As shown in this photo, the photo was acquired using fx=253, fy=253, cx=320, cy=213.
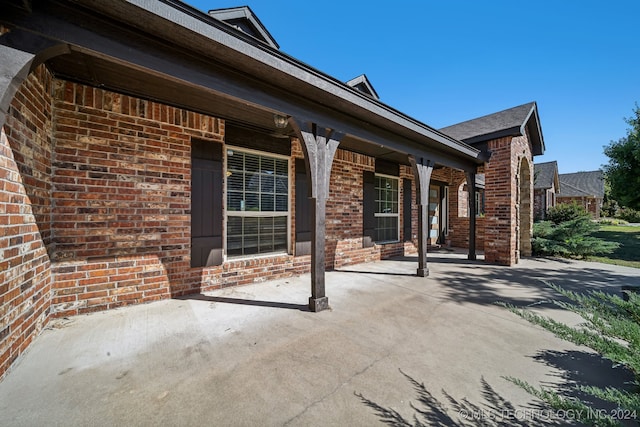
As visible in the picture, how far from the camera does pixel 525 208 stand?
24.6 ft

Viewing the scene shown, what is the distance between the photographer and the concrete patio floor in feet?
5.31

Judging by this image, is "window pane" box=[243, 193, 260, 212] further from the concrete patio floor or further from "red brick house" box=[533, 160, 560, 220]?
"red brick house" box=[533, 160, 560, 220]

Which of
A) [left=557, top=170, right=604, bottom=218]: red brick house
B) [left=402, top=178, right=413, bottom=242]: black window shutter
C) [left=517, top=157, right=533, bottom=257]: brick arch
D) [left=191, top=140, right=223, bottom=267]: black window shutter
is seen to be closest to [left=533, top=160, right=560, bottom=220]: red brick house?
[left=557, top=170, right=604, bottom=218]: red brick house

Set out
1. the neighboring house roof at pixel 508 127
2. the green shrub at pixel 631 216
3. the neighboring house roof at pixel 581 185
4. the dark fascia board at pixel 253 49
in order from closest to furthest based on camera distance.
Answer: the dark fascia board at pixel 253 49 < the neighboring house roof at pixel 508 127 < the green shrub at pixel 631 216 < the neighboring house roof at pixel 581 185

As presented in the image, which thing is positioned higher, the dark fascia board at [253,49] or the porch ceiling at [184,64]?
the dark fascia board at [253,49]

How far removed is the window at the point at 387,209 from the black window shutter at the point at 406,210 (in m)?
0.17

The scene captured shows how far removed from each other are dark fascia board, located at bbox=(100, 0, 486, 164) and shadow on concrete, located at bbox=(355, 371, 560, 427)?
306 centimetres

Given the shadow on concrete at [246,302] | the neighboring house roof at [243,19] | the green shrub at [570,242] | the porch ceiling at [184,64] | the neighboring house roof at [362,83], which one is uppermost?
the neighboring house roof at [243,19]

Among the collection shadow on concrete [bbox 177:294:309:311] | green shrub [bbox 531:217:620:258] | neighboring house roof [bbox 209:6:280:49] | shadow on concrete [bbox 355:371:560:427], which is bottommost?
shadow on concrete [bbox 355:371:560:427]

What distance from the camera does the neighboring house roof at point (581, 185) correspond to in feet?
90.7

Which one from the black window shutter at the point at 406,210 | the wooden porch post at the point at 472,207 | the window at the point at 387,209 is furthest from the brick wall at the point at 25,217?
the wooden porch post at the point at 472,207

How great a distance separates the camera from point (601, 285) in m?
4.43

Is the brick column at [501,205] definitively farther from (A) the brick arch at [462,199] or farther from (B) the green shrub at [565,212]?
(B) the green shrub at [565,212]

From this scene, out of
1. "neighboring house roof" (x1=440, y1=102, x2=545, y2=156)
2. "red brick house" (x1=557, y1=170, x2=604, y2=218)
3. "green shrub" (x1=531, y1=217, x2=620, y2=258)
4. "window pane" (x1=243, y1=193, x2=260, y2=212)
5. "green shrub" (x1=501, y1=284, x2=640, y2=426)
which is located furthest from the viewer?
"red brick house" (x1=557, y1=170, x2=604, y2=218)
